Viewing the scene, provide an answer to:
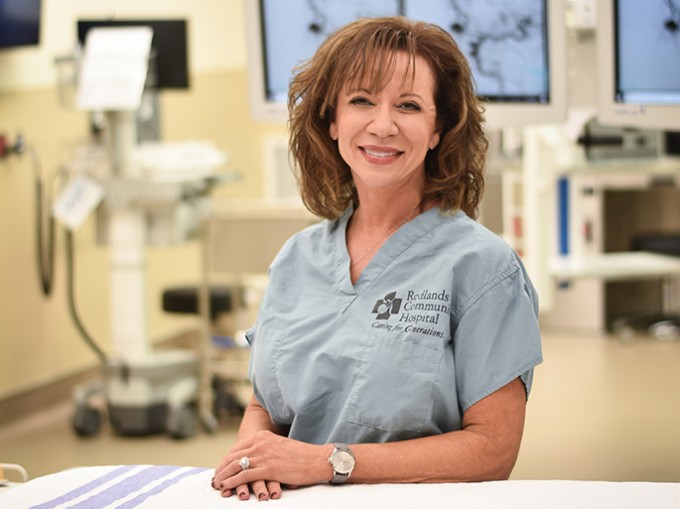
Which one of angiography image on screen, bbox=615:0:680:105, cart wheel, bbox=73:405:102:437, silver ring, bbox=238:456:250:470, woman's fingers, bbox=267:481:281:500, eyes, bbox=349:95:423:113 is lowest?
cart wheel, bbox=73:405:102:437

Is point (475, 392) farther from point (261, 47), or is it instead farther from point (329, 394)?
point (261, 47)

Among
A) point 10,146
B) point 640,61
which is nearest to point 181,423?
point 10,146

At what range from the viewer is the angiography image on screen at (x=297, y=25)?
246 cm

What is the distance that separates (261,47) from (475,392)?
141 centimetres

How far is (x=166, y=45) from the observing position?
12.8ft

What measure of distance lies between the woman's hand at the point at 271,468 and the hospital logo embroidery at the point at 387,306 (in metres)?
0.21

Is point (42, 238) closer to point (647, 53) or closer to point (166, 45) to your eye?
point (166, 45)

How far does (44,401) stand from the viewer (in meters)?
4.21

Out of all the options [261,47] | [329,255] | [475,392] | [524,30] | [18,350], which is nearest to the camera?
[475,392]

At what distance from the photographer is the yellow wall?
13.1ft

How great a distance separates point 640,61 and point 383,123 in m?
1.02

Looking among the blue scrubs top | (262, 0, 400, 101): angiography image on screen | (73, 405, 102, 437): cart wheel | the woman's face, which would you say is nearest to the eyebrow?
the woman's face

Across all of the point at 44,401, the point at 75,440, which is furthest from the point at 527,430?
the point at 44,401

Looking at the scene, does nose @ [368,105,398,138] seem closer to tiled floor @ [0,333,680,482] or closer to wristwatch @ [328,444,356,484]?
wristwatch @ [328,444,356,484]
